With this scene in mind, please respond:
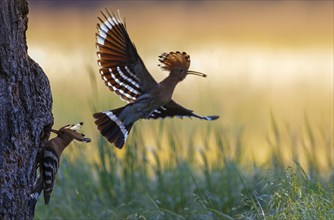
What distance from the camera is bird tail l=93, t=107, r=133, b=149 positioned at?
4812 mm

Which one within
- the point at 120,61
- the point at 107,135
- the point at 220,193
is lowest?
the point at 220,193

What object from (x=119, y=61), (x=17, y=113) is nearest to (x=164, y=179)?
(x=119, y=61)

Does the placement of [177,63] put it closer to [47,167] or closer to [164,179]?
[47,167]

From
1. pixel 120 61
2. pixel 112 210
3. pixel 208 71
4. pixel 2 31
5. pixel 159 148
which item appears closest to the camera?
pixel 2 31

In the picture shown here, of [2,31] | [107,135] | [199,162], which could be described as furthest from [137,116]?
[199,162]

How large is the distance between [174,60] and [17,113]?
1076 mm

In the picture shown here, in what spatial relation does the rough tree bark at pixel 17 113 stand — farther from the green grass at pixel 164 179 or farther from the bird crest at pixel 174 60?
the green grass at pixel 164 179

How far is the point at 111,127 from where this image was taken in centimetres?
487

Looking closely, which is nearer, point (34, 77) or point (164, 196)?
point (34, 77)

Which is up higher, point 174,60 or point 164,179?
point 174,60

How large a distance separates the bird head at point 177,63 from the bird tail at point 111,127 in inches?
14.4

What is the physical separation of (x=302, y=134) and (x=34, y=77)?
2668 mm

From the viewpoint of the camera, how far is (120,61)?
483 centimetres

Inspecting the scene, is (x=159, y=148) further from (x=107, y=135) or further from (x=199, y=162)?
(x=107, y=135)
